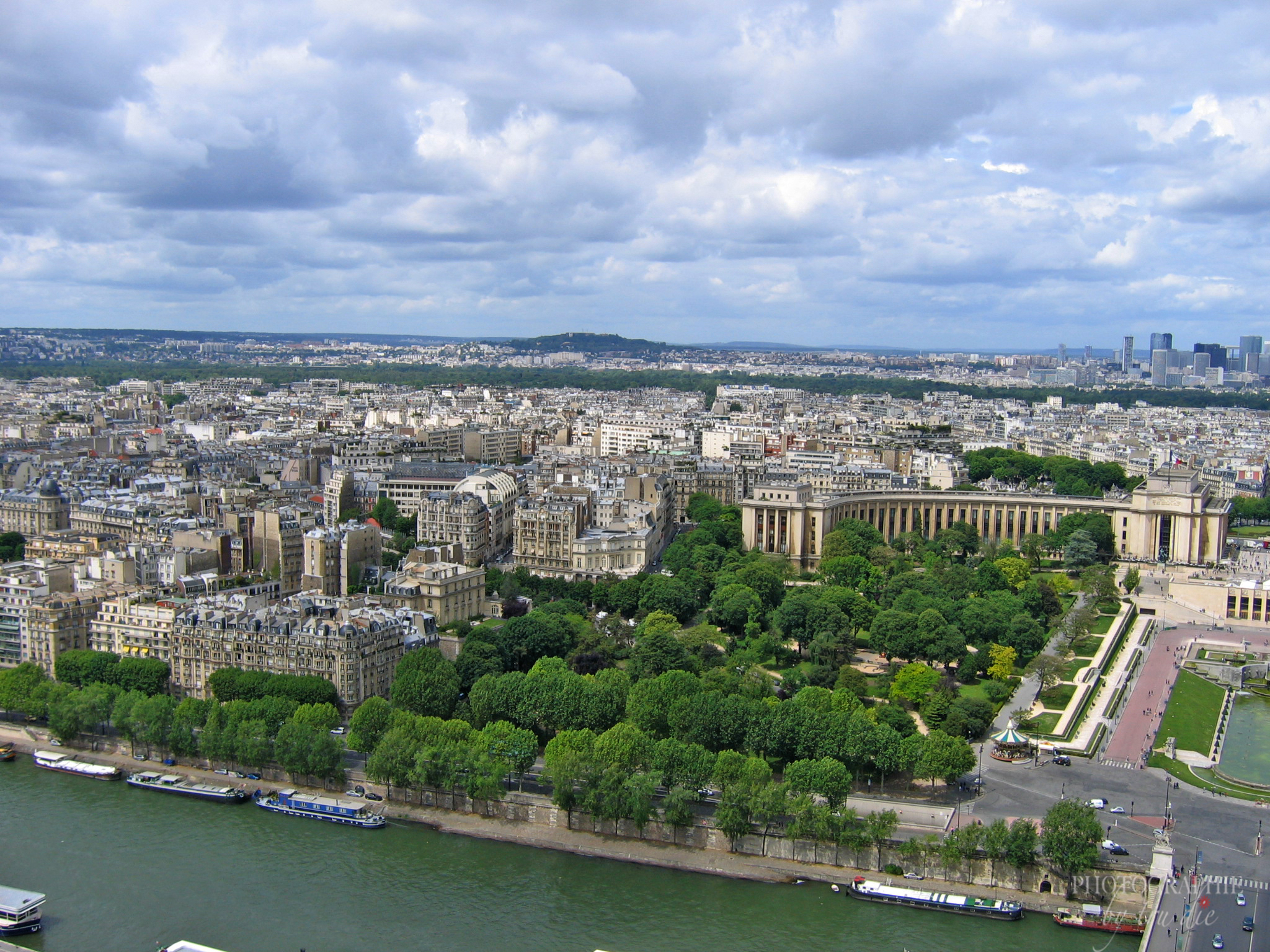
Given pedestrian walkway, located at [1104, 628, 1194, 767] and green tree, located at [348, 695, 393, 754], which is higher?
green tree, located at [348, 695, 393, 754]

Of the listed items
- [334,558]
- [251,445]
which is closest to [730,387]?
[251,445]

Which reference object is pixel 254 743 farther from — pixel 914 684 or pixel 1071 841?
pixel 1071 841

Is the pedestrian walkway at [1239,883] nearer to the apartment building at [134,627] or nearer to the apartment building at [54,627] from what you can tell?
the apartment building at [134,627]

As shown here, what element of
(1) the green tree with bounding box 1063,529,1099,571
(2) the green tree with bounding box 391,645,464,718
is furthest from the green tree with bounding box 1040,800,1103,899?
(1) the green tree with bounding box 1063,529,1099,571

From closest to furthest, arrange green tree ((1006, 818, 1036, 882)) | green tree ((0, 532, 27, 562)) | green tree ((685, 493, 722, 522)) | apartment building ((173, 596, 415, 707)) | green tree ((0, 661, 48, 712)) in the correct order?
green tree ((1006, 818, 1036, 882)) → apartment building ((173, 596, 415, 707)) → green tree ((0, 661, 48, 712)) → green tree ((0, 532, 27, 562)) → green tree ((685, 493, 722, 522))

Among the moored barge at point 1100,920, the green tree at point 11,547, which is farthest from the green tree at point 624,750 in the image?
the green tree at point 11,547

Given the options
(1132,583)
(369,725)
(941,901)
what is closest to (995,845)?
(941,901)

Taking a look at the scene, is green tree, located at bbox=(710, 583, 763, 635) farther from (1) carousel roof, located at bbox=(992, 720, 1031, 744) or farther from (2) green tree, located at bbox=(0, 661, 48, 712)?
(2) green tree, located at bbox=(0, 661, 48, 712)
